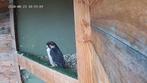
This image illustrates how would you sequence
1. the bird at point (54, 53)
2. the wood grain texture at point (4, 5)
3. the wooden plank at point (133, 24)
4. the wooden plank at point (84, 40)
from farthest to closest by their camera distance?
the wood grain texture at point (4, 5)
the bird at point (54, 53)
the wooden plank at point (84, 40)
the wooden plank at point (133, 24)

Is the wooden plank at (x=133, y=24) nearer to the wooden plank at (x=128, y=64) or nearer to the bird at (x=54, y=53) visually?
the wooden plank at (x=128, y=64)

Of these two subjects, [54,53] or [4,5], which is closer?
[54,53]

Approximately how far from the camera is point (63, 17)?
257cm

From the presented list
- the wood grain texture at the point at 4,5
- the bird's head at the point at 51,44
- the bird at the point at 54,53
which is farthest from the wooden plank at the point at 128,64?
the wood grain texture at the point at 4,5

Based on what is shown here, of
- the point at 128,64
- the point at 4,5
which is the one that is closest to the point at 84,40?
the point at 128,64

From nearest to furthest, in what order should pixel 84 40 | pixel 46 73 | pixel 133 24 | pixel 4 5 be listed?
pixel 133 24, pixel 84 40, pixel 46 73, pixel 4 5

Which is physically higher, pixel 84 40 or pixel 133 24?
pixel 133 24

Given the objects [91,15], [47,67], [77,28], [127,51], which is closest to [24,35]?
[47,67]

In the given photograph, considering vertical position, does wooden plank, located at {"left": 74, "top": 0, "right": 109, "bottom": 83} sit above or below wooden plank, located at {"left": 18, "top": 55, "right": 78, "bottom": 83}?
above

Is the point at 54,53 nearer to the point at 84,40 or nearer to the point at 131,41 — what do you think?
the point at 84,40

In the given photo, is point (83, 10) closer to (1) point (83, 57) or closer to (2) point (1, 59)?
(1) point (83, 57)

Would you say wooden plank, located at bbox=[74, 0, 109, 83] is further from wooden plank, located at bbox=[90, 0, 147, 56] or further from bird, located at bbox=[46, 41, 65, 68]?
bird, located at bbox=[46, 41, 65, 68]

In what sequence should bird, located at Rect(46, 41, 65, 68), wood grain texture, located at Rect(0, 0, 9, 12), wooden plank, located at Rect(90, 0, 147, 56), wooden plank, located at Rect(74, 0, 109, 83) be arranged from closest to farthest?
wooden plank, located at Rect(90, 0, 147, 56), wooden plank, located at Rect(74, 0, 109, 83), bird, located at Rect(46, 41, 65, 68), wood grain texture, located at Rect(0, 0, 9, 12)

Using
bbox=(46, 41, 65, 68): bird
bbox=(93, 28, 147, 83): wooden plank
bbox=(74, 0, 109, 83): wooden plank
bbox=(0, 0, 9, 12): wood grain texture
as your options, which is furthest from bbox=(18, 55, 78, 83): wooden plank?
bbox=(93, 28, 147, 83): wooden plank
